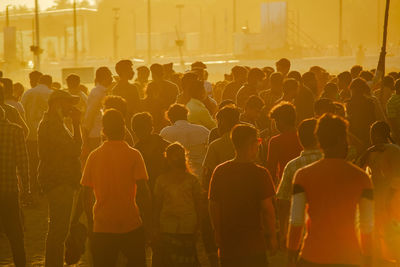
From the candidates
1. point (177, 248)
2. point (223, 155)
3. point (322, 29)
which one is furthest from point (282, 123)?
point (322, 29)

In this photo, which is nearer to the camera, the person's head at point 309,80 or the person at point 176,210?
the person at point 176,210

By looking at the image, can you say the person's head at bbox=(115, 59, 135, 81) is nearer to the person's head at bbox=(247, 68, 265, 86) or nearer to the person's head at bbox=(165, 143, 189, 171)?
the person's head at bbox=(247, 68, 265, 86)

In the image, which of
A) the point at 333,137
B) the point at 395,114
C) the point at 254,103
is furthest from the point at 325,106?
the point at 333,137

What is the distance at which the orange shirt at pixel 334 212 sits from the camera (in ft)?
16.3

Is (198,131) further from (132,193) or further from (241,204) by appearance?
(241,204)

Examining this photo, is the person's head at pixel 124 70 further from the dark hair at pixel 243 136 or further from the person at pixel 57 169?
the dark hair at pixel 243 136

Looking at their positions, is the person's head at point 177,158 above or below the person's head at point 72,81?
below

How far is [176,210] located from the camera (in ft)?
22.7

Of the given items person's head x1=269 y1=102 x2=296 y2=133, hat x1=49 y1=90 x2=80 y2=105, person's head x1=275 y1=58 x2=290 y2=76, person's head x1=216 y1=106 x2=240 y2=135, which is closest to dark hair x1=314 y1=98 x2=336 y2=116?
person's head x1=269 y1=102 x2=296 y2=133

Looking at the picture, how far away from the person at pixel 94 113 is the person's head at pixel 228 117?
3.50 metres

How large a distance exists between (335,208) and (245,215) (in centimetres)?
97

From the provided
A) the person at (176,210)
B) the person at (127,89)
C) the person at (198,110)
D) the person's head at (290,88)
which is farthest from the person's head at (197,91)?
the person at (176,210)

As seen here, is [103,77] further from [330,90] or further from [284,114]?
[284,114]

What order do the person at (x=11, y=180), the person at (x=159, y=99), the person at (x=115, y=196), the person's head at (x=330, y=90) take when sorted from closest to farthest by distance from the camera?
1. the person at (x=115, y=196)
2. the person at (x=11, y=180)
3. the person at (x=159, y=99)
4. the person's head at (x=330, y=90)
